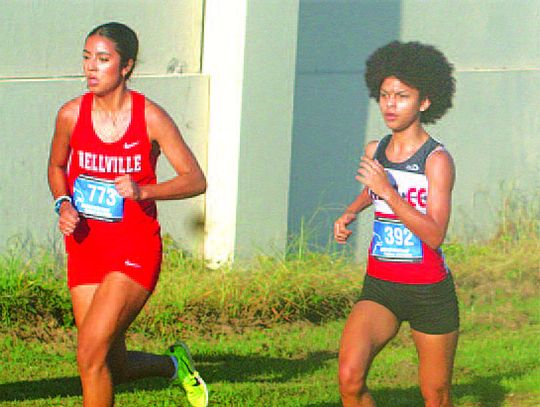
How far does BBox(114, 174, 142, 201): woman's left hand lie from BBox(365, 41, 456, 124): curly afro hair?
129 centimetres

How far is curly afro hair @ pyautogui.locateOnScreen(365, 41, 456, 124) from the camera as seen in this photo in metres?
6.14

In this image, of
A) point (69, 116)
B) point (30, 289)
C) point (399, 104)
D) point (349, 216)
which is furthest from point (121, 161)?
point (30, 289)

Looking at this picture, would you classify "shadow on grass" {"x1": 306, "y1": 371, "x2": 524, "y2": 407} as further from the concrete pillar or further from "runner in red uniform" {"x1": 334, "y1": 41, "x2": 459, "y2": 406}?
the concrete pillar

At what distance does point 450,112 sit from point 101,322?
7108 mm

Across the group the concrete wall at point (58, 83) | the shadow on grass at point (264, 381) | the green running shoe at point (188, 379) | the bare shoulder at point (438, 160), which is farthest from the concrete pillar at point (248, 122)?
the bare shoulder at point (438, 160)

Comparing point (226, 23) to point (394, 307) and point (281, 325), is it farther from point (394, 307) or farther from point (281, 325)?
point (394, 307)

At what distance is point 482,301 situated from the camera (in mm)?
10977

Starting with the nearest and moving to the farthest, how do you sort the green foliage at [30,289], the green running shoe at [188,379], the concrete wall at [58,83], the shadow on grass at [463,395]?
the green running shoe at [188,379], the shadow on grass at [463,395], the green foliage at [30,289], the concrete wall at [58,83]

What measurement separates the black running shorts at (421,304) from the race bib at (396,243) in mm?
120

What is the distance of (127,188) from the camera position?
19.2ft

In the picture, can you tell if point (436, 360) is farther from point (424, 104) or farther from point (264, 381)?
point (264, 381)

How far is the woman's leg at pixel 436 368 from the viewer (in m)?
5.87

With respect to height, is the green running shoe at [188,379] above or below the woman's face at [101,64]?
below

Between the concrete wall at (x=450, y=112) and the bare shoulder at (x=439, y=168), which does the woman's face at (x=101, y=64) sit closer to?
the bare shoulder at (x=439, y=168)
